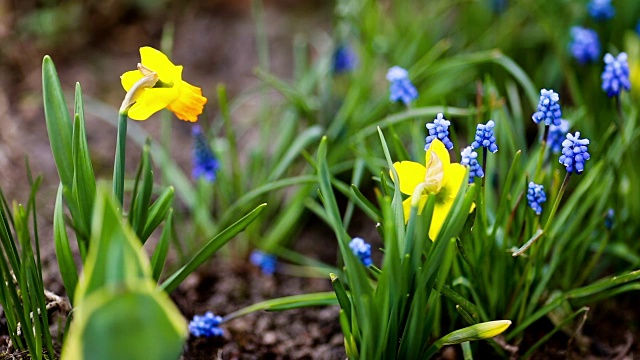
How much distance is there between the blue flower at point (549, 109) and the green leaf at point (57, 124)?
1.00 meters

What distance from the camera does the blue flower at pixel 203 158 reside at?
1981 mm

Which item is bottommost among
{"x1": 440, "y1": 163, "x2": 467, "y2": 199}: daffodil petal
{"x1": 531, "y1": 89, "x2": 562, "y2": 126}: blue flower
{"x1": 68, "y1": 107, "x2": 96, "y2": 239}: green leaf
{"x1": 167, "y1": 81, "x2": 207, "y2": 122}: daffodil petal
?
{"x1": 440, "y1": 163, "x2": 467, "y2": 199}: daffodil petal

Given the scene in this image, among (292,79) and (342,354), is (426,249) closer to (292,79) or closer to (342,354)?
(342,354)

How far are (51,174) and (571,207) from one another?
1.89 metres

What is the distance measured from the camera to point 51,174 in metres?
2.53

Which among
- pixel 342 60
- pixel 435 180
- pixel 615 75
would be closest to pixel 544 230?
pixel 435 180

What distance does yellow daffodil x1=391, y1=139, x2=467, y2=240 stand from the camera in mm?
1287

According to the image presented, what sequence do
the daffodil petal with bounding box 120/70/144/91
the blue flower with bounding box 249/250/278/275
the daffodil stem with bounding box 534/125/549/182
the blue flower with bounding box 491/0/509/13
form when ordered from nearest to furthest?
1. the daffodil petal with bounding box 120/70/144/91
2. the daffodil stem with bounding box 534/125/549/182
3. the blue flower with bounding box 249/250/278/275
4. the blue flower with bounding box 491/0/509/13

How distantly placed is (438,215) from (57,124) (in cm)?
83

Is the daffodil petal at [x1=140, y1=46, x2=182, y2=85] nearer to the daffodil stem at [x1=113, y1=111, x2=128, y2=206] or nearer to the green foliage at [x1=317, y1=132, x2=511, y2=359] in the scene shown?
the daffodil stem at [x1=113, y1=111, x2=128, y2=206]

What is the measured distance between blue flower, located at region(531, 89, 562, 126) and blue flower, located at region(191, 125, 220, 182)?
1.01m

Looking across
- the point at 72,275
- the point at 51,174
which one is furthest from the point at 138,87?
the point at 51,174

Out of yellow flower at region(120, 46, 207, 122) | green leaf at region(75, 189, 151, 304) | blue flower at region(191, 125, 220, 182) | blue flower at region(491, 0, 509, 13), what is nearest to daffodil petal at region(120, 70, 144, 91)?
yellow flower at region(120, 46, 207, 122)

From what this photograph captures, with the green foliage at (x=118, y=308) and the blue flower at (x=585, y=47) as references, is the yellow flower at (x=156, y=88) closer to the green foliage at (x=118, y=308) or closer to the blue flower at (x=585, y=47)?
the green foliage at (x=118, y=308)
